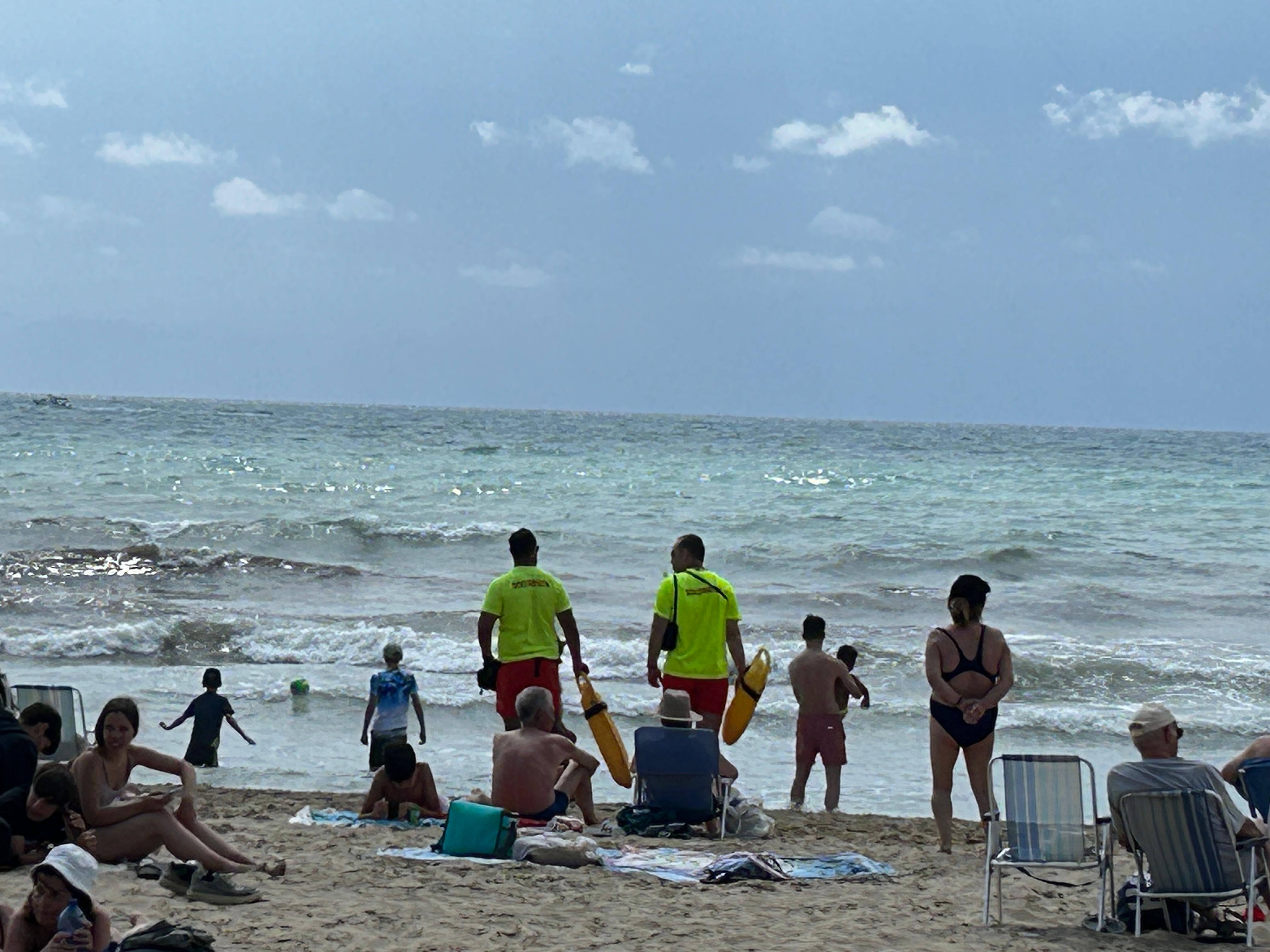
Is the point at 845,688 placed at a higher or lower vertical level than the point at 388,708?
higher

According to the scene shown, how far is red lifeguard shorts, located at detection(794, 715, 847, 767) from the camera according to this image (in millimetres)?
8102

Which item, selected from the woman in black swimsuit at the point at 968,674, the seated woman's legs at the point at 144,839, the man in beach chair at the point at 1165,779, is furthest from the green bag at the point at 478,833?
the man in beach chair at the point at 1165,779

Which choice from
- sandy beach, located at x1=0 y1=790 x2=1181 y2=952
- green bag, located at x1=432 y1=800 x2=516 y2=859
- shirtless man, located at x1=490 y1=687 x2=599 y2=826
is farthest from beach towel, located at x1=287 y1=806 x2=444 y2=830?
green bag, located at x1=432 y1=800 x2=516 y2=859

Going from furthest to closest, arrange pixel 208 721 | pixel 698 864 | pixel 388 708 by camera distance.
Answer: pixel 208 721 < pixel 388 708 < pixel 698 864

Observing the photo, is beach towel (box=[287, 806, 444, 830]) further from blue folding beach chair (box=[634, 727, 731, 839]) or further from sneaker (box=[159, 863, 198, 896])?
sneaker (box=[159, 863, 198, 896])

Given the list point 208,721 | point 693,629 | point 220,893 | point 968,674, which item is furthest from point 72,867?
point 208,721

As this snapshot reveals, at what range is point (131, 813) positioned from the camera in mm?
5637

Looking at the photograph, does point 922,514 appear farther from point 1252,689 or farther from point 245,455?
point 245,455

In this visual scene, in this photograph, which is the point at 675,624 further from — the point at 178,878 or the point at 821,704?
the point at 178,878

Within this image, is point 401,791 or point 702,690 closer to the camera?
point 401,791

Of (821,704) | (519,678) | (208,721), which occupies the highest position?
(519,678)

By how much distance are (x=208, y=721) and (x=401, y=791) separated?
229 centimetres

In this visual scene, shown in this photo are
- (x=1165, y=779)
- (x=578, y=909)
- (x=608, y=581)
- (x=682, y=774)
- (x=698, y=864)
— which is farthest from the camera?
(x=608, y=581)

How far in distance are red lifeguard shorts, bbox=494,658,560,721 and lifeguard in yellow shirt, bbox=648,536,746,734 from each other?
22.5 inches
